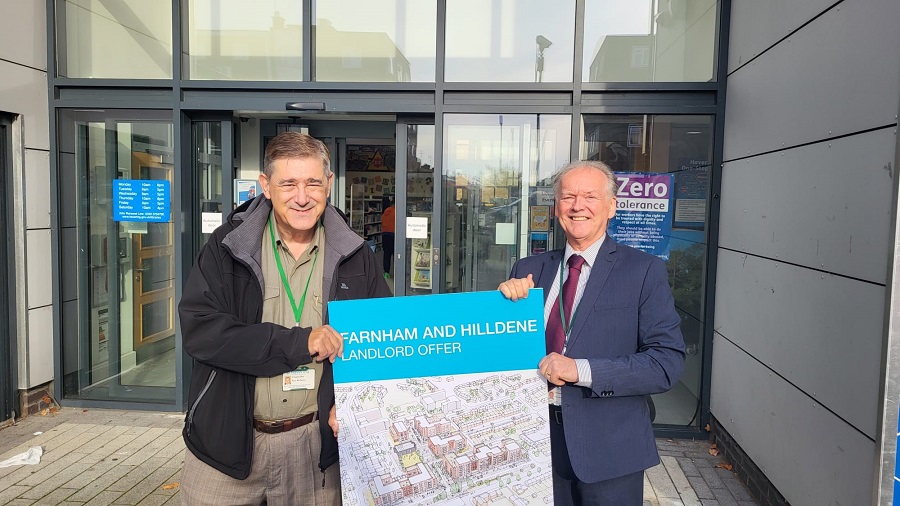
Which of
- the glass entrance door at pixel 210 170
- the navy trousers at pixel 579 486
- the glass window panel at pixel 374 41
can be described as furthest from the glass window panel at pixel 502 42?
the navy trousers at pixel 579 486

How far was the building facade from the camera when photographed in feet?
15.5

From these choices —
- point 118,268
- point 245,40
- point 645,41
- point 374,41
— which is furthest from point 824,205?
point 118,268

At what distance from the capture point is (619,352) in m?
2.02

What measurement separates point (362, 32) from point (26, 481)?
442cm

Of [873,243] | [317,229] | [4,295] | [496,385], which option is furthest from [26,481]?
[873,243]

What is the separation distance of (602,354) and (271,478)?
1309 mm

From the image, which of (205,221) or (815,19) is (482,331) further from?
(205,221)

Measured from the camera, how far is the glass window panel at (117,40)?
5.09m

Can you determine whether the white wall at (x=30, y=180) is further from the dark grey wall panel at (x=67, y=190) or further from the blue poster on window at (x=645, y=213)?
the blue poster on window at (x=645, y=213)

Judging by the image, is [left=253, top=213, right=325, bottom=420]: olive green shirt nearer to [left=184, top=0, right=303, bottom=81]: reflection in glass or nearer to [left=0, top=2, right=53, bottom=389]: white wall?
[left=184, top=0, right=303, bottom=81]: reflection in glass

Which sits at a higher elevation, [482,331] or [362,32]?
[362,32]

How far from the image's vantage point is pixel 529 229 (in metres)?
5.06

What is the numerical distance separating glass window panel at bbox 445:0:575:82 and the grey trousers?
12.4ft

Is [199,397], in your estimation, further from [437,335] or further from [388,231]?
[388,231]
